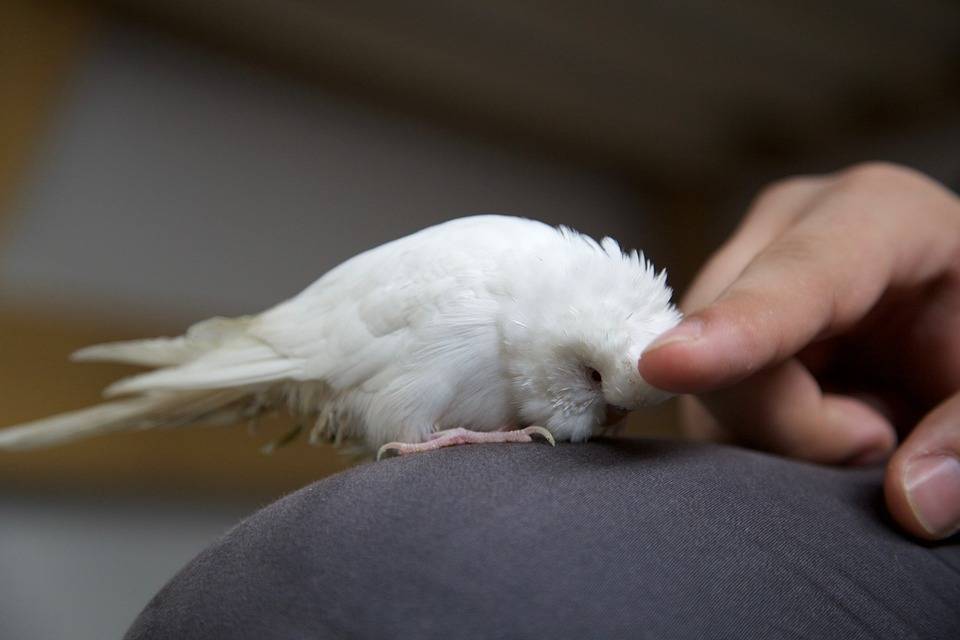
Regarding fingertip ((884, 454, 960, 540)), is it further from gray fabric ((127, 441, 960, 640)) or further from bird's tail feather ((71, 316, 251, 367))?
Answer: bird's tail feather ((71, 316, 251, 367))

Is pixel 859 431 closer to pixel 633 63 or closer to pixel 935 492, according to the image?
pixel 935 492

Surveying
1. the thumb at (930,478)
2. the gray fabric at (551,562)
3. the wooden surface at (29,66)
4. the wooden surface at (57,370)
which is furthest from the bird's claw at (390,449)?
the wooden surface at (29,66)

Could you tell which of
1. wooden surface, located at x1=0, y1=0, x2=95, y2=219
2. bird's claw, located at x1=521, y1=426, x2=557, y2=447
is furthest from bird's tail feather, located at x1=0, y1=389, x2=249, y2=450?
wooden surface, located at x1=0, y1=0, x2=95, y2=219

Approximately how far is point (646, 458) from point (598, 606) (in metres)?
0.16

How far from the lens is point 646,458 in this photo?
48 cm

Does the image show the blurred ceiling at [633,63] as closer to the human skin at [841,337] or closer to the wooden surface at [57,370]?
the wooden surface at [57,370]

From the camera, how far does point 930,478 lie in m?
0.54

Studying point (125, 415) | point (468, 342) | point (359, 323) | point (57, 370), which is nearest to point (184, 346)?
point (125, 415)

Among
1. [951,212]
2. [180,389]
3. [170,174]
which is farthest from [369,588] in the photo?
[170,174]

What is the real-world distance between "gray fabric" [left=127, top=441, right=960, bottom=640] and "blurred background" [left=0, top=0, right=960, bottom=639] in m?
1.67

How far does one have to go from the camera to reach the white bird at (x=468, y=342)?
555mm

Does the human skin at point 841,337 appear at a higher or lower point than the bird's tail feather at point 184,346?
lower

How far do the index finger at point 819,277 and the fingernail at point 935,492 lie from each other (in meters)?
0.12

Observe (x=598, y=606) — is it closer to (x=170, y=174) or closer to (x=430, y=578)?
(x=430, y=578)
